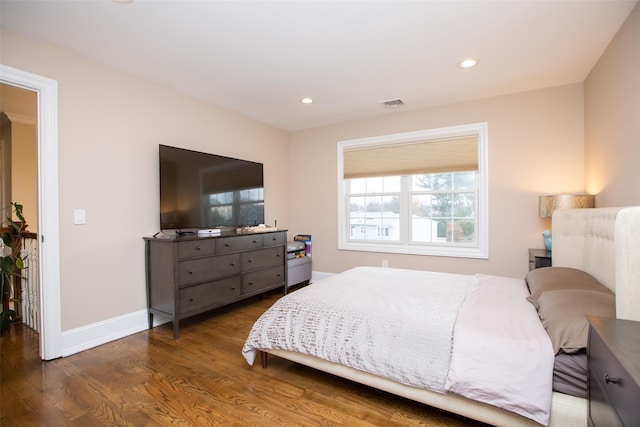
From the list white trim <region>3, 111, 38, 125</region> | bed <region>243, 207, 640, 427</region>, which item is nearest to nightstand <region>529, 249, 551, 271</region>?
bed <region>243, 207, 640, 427</region>

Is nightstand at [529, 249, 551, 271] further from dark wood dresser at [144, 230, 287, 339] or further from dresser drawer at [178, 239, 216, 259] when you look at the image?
dresser drawer at [178, 239, 216, 259]

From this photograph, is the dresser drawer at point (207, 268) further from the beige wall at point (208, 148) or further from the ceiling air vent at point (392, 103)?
the ceiling air vent at point (392, 103)

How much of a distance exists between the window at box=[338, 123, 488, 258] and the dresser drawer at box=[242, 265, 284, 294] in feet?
3.64

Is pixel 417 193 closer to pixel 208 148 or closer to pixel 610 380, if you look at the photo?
pixel 208 148

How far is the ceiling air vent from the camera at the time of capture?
11.9 ft

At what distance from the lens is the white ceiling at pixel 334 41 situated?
78.3 inches

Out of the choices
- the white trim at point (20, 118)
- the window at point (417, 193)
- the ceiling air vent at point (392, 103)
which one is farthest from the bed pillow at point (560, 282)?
the white trim at point (20, 118)

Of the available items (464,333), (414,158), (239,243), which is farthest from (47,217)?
(414,158)

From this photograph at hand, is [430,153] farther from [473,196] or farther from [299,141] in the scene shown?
[299,141]

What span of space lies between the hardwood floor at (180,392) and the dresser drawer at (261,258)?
3.29 feet

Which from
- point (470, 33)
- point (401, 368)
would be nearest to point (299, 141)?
point (470, 33)

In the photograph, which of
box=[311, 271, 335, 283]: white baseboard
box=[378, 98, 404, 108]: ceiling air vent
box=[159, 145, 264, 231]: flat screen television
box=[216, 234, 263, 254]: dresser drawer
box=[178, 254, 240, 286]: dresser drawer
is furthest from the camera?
box=[311, 271, 335, 283]: white baseboard

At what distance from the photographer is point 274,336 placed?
2.02 meters

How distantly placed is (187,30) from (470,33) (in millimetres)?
2123
